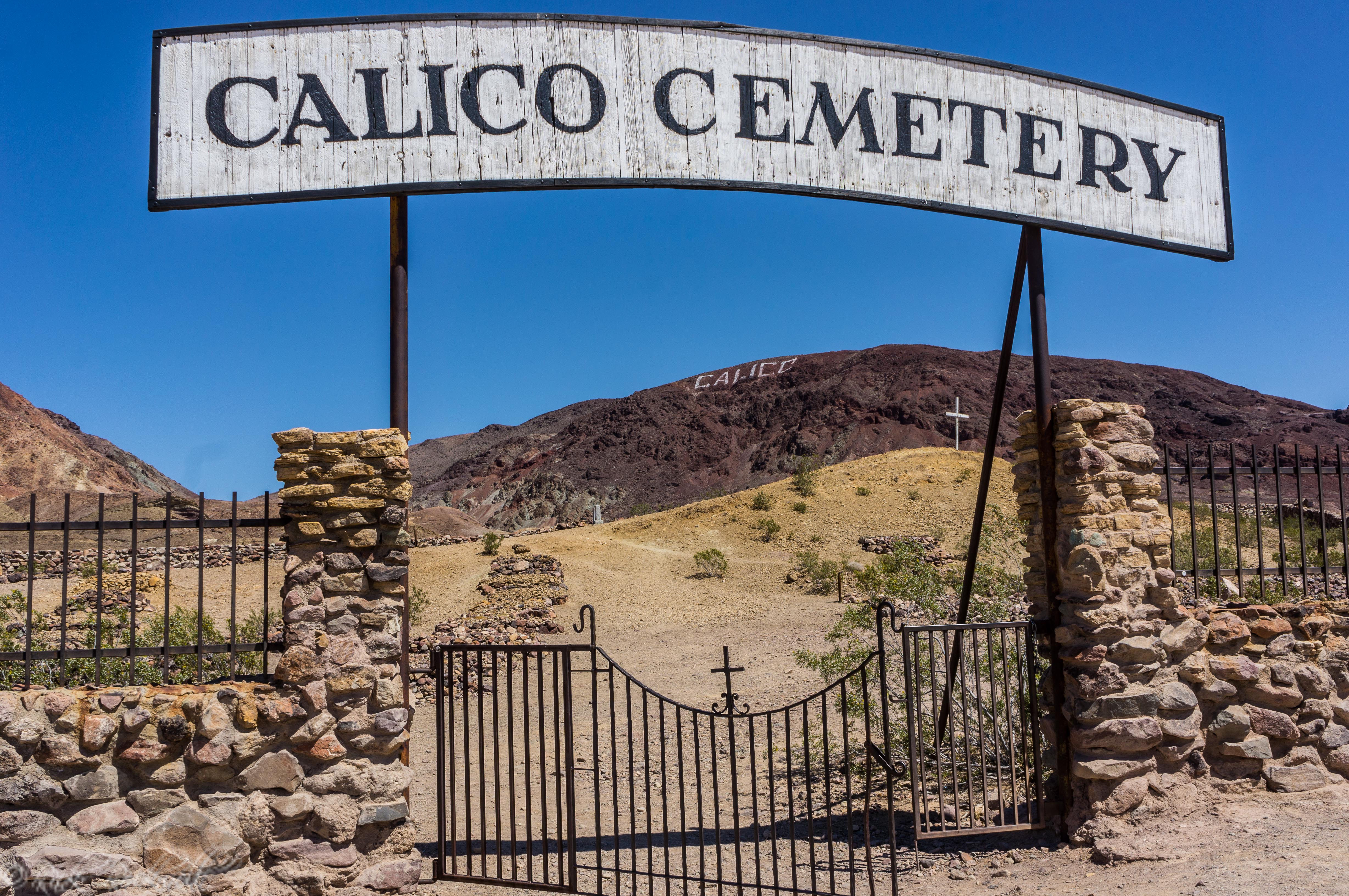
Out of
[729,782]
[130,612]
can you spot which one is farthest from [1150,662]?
[130,612]

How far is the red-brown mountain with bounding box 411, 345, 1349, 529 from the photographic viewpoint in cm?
5744

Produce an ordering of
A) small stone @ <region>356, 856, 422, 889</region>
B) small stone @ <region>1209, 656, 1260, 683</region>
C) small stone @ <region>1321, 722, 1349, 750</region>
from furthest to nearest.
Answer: small stone @ <region>1321, 722, 1349, 750</region>, small stone @ <region>1209, 656, 1260, 683</region>, small stone @ <region>356, 856, 422, 889</region>

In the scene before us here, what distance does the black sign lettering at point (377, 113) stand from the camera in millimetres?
5688

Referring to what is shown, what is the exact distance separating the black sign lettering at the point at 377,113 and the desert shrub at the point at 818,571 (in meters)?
15.7

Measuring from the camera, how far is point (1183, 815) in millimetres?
5688

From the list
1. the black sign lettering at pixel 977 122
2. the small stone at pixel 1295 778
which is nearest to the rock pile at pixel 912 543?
the small stone at pixel 1295 778

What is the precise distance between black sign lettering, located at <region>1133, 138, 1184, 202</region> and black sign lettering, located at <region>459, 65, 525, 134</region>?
180 inches

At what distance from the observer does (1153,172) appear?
6.95m

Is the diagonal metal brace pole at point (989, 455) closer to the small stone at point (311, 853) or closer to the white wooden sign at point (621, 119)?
the white wooden sign at point (621, 119)

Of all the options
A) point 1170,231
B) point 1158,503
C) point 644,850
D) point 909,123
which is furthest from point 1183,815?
point 909,123

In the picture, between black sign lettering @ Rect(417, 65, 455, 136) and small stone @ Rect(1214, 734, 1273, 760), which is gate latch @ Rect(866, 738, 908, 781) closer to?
small stone @ Rect(1214, 734, 1273, 760)

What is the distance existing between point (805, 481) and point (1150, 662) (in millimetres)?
25998

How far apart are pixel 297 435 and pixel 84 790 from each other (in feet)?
6.78

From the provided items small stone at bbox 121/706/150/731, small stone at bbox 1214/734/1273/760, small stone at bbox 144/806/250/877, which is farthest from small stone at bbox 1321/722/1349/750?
small stone at bbox 121/706/150/731
